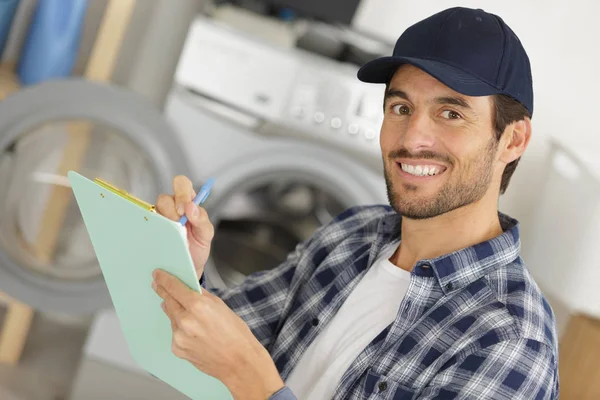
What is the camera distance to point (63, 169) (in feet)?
7.44

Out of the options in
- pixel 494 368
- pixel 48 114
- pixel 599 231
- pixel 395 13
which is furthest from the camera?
pixel 395 13

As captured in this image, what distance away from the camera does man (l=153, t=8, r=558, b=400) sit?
0.99m

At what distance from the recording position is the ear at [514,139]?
1.19 metres

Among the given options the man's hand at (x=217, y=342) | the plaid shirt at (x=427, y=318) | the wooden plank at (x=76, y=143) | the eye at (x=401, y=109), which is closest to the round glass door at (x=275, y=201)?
the wooden plank at (x=76, y=143)

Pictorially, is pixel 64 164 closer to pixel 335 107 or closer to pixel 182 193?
pixel 335 107

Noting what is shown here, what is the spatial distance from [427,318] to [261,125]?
119cm

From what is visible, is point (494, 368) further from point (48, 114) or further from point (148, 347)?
point (48, 114)

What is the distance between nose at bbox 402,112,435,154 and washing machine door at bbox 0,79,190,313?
1046mm

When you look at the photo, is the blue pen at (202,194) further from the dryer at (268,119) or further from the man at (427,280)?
the dryer at (268,119)

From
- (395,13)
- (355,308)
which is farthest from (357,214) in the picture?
(395,13)

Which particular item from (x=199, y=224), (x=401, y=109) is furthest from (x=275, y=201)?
(x=199, y=224)

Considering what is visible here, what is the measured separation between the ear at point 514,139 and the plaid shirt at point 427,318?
0.11 metres

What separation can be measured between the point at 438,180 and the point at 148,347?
1.60 feet

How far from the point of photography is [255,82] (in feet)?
7.11
